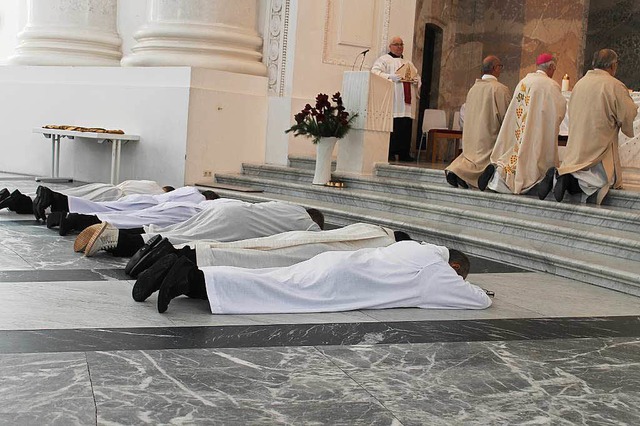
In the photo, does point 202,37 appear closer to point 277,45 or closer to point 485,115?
point 277,45

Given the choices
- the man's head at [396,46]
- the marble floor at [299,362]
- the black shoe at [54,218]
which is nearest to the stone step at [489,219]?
the marble floor at [299,362]

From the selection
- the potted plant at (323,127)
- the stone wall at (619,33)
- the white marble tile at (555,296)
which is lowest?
the white marble tile at (555,296)

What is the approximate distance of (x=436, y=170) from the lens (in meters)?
9.78

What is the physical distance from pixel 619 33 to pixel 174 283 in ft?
48.3

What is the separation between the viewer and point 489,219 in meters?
7.80

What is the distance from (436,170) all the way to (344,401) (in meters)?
6.90

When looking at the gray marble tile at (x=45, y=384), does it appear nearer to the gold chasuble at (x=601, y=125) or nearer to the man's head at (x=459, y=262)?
the man's head at (x=459, y=262)

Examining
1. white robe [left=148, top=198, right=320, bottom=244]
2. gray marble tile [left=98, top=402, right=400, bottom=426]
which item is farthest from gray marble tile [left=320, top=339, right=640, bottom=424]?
white robe [left=148, top=198, right=320, bottom=244]

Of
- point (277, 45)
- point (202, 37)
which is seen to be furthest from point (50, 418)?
point (277, 45)

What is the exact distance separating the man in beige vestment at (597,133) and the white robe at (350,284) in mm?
3448

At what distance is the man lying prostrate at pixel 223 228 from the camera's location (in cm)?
582

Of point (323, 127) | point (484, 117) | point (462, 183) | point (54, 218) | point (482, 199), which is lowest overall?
point (54, 218)

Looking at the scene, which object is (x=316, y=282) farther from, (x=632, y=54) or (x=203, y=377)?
(x=632, y=54)

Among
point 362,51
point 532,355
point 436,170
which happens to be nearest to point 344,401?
point 532,355
